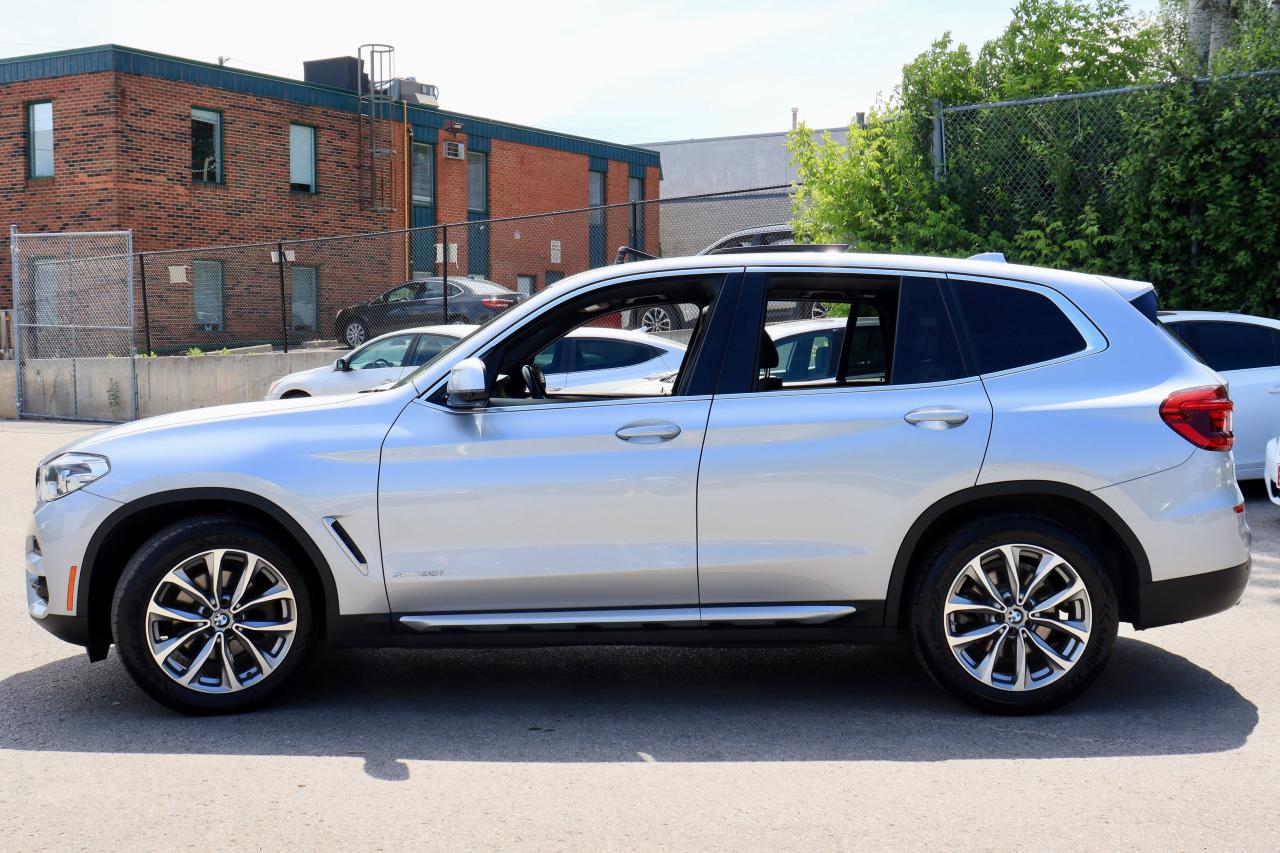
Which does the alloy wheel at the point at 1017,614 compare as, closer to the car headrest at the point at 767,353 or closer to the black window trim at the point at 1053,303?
the black window trim at the point at 1053,303

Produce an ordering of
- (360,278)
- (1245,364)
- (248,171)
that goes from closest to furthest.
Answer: (1245,364)
(360,278)
(248,171)

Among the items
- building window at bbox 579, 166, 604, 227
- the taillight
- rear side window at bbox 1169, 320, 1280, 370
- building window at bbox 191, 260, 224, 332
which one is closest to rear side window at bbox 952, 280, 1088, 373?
the taillight

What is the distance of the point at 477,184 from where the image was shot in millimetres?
37906

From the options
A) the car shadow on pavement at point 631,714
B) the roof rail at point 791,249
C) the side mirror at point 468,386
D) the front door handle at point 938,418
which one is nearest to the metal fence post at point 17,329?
the roof rail at point 791,249

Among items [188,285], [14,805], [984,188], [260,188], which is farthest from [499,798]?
[260,188]

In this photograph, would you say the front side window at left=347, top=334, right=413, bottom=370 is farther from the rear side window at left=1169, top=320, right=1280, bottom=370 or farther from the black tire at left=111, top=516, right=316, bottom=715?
the black tire at left=111, top=516, right=316, bottom=715

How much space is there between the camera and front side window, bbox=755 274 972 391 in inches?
208

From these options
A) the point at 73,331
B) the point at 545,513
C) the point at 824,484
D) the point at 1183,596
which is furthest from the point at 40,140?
the point at 1183,596

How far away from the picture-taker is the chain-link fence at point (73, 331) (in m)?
24.4

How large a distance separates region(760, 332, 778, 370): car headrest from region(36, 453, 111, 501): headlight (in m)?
2.62

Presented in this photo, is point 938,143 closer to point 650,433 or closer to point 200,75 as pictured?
point 650,433

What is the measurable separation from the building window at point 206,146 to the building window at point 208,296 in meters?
3.56

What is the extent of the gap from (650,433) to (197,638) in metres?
1.96

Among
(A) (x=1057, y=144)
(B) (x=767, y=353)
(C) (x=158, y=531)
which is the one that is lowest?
(C) (x=158, y=531)
